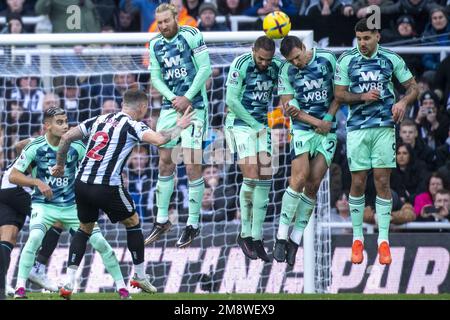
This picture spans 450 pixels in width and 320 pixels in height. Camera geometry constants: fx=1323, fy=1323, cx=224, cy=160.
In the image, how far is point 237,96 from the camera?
51.3 feet

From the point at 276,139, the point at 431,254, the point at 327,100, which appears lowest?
the point at 431,254

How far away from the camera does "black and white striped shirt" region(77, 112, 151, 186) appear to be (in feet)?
48.6

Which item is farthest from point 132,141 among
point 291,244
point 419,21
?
point 419,21

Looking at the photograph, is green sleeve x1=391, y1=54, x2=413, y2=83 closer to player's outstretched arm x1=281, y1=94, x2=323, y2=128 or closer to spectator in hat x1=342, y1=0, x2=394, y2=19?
player's outstretched arm x1=281, y1=94, x2=323, y2=128

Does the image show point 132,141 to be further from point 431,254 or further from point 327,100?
point 431,254

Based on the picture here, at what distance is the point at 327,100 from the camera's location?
15633 millimetres

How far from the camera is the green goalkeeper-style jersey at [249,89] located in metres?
15.6

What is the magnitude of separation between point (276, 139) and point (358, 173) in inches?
131

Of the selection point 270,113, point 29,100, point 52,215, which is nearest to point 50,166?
point 52,215

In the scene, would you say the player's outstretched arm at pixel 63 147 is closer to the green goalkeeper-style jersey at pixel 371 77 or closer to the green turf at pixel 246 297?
the green turf at pixel 246 297

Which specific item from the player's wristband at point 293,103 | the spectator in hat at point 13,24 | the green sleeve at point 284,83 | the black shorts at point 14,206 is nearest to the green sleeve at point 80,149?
the black shorts at point 14,206

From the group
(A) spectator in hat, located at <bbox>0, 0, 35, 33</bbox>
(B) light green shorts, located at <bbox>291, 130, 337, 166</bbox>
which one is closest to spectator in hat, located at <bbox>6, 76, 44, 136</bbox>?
(A) spectator in hat, located at <bbox>0, 0, 35, 33</bbox>

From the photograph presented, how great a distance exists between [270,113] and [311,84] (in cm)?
313

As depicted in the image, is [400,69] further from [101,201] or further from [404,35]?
[404,35]
